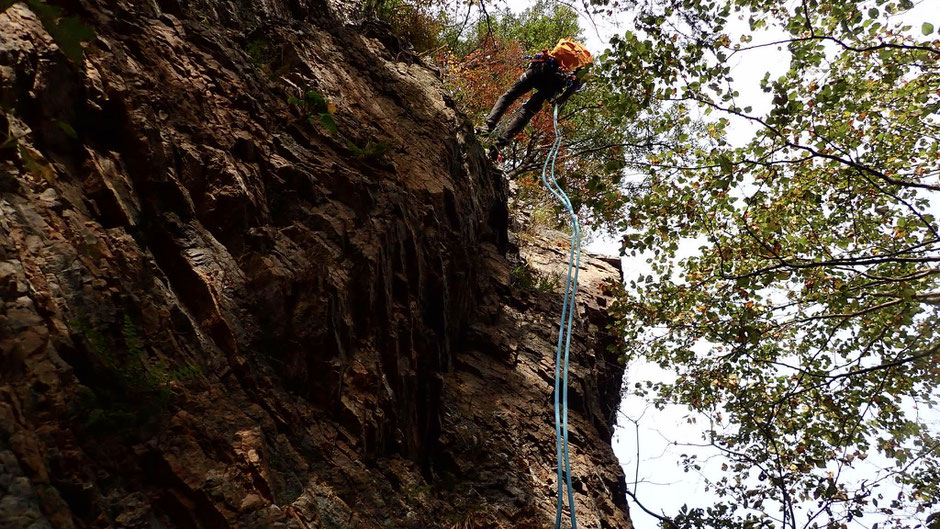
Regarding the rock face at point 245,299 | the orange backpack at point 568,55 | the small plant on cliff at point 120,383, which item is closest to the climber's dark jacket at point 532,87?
the orange backpack at point 568,55

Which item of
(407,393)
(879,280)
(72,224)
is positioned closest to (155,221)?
(72,224)

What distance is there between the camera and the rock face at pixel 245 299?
2.42 m

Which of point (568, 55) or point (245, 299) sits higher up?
point (568, 55)

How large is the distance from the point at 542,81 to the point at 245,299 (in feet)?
25.2

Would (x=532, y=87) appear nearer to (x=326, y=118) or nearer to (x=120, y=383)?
(x=326, y=118)

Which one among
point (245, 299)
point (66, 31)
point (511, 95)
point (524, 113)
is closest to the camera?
point (66, 31)

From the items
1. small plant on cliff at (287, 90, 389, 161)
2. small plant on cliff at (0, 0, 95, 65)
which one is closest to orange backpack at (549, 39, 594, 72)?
small plant on cliff at (287, 90, 389, 161)

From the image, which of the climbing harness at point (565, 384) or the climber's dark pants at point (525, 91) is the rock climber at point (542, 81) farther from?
the climbing harness at point (565, 384)

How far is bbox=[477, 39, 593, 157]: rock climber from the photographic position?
379 inches

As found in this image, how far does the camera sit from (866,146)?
294 inches

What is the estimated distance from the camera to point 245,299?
143 inches

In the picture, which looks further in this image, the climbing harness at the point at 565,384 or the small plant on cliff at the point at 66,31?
the climbing harness at the point at 565,384

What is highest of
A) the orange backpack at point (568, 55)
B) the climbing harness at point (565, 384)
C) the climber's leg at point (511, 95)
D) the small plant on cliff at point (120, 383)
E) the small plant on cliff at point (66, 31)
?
the orange backpack at point (568, 55)

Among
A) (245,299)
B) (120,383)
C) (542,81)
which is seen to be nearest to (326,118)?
(245,299)
